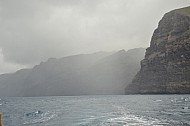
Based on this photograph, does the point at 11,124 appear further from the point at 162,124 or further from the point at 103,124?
the point at 162,124

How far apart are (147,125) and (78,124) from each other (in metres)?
13.5

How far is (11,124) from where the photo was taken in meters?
57.0

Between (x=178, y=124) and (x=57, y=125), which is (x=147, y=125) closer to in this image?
(x=178, y=124)

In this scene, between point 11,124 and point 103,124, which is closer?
point 103,124

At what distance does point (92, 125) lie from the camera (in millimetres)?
50000

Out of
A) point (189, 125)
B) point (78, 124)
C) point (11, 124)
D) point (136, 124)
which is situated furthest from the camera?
point (11, 124)

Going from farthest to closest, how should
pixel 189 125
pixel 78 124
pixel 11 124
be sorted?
pixel 11 124
pixel 78 124
pixel 189 125

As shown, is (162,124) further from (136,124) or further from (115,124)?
(115,124)

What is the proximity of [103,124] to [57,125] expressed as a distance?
29.4 feet

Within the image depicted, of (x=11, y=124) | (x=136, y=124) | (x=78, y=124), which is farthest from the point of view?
(x=11, y=124)

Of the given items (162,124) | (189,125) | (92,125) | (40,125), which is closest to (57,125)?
(40,125)

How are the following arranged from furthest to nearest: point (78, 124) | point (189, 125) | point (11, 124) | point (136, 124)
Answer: point (11, 124) → point (78, 124) → point (136, 124) → point (189, 125)

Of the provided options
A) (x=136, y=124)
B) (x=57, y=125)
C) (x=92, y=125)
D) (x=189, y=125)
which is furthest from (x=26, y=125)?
(x=189, y=125)

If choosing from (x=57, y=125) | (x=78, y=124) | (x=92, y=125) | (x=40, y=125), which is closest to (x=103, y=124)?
(x=92, y=125)
